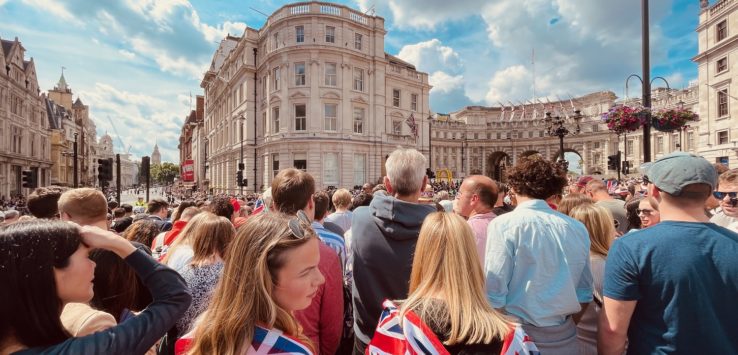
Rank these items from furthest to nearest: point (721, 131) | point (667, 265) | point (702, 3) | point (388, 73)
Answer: point (388, 73) → point (702, 3) → point (721, 131) → point (667, 265)

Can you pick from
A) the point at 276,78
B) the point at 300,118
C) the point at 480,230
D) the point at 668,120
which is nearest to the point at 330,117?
the point at 300,118

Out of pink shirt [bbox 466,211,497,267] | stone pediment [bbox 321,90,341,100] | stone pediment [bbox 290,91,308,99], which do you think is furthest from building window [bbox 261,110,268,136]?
pink shirt [bbox 466,211,497,267]

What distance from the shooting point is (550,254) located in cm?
245

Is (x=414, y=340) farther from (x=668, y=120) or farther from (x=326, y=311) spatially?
(x=668, y=120)

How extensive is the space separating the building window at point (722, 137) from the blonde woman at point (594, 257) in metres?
33.5

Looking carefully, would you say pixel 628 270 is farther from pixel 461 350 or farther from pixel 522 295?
pixel 461 350

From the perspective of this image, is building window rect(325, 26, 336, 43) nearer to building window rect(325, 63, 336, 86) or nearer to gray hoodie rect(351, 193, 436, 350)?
building window rect(325, 63, 336, 86)

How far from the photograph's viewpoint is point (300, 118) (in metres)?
28.9

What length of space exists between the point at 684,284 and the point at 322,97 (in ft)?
92.6

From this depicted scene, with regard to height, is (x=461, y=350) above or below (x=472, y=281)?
below

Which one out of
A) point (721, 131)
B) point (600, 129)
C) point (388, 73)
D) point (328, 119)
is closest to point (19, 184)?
point (328, 119)

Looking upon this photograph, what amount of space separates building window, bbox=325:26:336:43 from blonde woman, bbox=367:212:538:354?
29750 millimetres

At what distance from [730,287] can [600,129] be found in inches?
3328

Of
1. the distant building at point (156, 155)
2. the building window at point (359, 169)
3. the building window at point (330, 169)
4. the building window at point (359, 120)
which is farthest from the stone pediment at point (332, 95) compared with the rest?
the distant building at point (156, 155)
